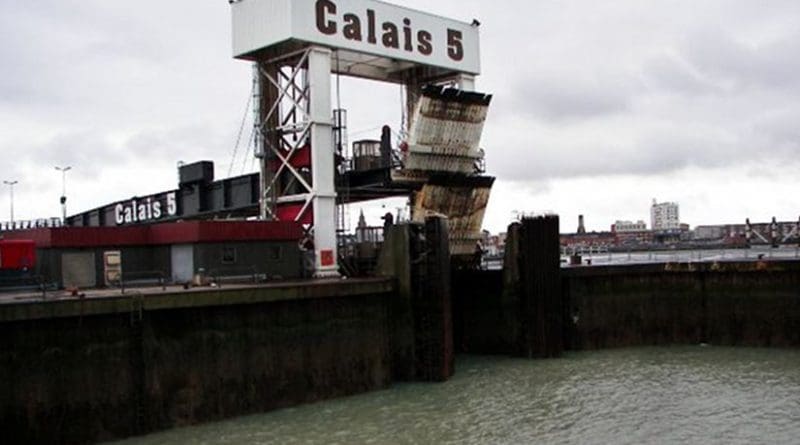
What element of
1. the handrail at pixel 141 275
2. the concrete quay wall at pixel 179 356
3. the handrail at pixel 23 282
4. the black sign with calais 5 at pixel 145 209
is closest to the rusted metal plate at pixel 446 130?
the concrete quay wall at pixel 179 356

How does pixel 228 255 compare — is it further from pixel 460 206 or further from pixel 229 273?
pixel 460 206

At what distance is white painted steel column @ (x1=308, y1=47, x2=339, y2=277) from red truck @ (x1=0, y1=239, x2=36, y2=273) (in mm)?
12268

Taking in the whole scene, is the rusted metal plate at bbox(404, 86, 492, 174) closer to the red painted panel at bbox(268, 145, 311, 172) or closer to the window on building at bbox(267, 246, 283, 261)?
the red painted panel at bbox(268, 145, 311, 172)

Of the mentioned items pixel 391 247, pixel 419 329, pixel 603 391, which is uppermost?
pixel 391 247

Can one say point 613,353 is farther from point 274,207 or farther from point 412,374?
point 274,207

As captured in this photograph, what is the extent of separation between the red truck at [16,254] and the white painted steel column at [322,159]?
1227 cm

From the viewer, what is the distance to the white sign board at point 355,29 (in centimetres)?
3441

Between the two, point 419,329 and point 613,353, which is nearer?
point 419,329

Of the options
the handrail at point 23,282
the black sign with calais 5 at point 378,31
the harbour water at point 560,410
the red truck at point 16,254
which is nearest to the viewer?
the harbour water at point 560,410

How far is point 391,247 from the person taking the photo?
31.1 metres

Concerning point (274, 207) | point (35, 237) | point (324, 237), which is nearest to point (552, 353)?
point (324, 237)

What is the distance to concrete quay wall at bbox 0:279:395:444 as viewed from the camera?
2038 centimetres

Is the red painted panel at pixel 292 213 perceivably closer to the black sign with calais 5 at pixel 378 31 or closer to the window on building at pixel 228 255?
the window on building at pixel 228 255

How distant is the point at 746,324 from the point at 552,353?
32.2 feet
